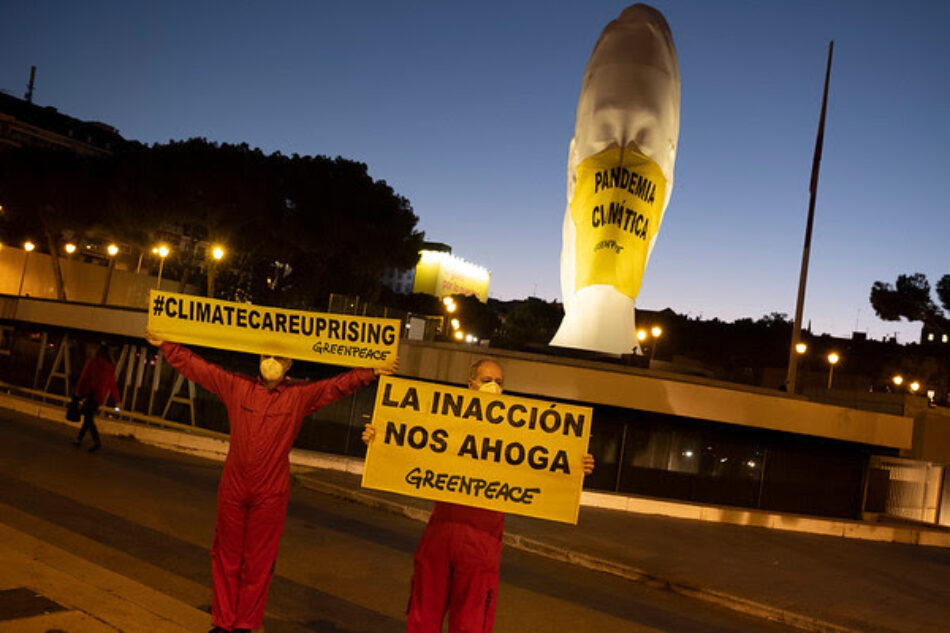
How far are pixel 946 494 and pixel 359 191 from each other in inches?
1147

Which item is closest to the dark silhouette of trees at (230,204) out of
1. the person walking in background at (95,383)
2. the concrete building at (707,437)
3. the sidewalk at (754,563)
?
the concrete building at (707,437)

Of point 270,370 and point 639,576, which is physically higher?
point 270,370

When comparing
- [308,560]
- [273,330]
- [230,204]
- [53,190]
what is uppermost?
[230,204]

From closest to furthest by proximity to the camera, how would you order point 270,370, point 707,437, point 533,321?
point 270,370 → point 707,437 → point 533,321

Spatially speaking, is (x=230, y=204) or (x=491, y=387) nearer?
(x=491, y=387)

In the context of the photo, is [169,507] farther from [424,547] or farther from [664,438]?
[664,438]

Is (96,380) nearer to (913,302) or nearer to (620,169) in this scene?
(620,169)

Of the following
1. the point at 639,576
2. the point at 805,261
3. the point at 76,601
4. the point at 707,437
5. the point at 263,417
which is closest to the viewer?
the point at 263,417

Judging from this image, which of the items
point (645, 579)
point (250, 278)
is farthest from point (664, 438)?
point (250, 278)

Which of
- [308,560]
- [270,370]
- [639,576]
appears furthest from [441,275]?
[270,370]

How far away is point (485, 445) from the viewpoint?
186 inches

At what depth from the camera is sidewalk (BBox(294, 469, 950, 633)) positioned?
29.8 ft

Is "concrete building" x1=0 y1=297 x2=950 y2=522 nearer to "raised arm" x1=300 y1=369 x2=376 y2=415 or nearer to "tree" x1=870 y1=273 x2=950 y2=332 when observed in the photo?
"raised arm" x1=300 y1=369 x2=376 y2=415

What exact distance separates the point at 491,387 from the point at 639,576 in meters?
6.25
